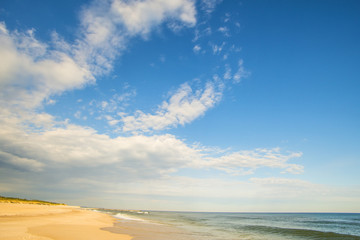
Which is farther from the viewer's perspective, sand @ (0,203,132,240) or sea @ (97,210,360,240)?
sea @ (97,210,360,240)

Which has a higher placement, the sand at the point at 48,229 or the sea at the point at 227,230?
the sand at the point at 48,229

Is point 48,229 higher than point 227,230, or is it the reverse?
point 48,229

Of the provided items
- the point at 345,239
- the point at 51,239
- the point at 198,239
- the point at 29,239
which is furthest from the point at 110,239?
the point at 345,239

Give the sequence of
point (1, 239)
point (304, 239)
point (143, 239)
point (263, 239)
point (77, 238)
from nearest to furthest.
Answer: point (1, 239)
point (77, 238)
point (143, 239)
point (263, 239)
point (304, 239)

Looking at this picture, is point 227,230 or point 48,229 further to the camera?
point 227,230

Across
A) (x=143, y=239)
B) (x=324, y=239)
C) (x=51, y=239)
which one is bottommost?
(x=324, y=239)

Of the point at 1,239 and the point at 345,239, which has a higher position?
the point at 1,239

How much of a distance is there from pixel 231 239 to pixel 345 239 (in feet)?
55.7

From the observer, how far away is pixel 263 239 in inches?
917

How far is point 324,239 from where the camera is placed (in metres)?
25.5

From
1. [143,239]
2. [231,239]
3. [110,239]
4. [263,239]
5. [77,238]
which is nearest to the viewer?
[77,238]

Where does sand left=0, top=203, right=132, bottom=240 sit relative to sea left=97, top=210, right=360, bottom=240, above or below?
above

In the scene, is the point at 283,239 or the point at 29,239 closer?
the point at 29,239

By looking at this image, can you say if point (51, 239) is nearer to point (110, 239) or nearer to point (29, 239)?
point (29, 239)
